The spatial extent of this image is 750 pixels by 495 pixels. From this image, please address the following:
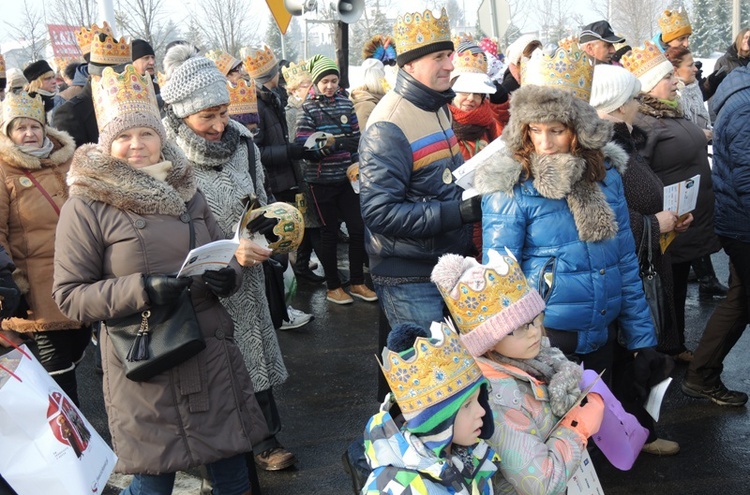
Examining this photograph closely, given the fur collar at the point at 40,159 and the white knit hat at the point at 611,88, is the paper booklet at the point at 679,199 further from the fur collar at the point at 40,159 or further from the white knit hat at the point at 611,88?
the fur collar at the point at 40,159

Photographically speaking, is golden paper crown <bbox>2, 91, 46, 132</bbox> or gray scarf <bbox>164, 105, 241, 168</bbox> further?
golden paper crown <bbox>2, 91, 46, 132</bbox>

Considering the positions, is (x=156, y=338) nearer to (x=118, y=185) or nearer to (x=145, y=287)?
(x=145, y=287)

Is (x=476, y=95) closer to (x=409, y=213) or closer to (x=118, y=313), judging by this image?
(x=409, y=213)

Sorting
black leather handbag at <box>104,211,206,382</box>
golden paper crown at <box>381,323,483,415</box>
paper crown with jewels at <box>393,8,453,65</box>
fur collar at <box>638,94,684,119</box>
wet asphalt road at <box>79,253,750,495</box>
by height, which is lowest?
wet asphalt road at <box>79,253,750,495</box>

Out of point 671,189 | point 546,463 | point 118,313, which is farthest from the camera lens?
point 671,189

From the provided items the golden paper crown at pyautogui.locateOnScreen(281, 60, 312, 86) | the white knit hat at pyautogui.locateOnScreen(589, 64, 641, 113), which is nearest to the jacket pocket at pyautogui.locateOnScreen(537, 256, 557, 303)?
the white knit hat at pyautogui.locateOnScreen(589, 64, 641, 113)

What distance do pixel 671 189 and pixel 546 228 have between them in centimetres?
134

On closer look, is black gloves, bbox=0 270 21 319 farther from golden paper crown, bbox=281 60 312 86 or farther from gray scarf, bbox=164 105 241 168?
golden paper crown, bbox=281 60 312 86

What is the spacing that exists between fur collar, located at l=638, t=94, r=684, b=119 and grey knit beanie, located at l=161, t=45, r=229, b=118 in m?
2.71

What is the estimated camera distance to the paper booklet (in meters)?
4.66

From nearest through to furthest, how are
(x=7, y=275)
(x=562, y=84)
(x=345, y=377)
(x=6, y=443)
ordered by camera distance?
1. (x=6, y=443)
2. (x=7, y=275)
3. (x=562, y=84)
4. (x=345, y=377)

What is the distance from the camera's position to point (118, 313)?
10.7 ft

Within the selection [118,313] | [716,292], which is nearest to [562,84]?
[118,313]

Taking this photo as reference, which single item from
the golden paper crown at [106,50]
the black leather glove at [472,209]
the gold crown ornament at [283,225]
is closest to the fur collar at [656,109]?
the black leather glove at [472,209]
